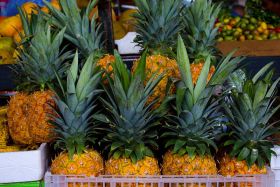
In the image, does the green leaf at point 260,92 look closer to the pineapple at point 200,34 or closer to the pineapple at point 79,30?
the pineapple at point 200,34

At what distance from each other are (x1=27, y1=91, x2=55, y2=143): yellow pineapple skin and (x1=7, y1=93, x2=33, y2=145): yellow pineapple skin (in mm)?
47

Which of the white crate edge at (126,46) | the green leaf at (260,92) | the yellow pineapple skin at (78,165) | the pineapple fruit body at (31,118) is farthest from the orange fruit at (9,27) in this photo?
the green leaf at (260,92)

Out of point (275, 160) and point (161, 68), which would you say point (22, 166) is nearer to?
point (161, 68)

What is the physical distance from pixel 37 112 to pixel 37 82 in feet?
0.54

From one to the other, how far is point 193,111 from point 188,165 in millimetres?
237

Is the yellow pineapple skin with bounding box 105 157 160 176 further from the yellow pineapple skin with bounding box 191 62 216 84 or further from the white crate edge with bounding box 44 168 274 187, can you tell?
the yellow pineapple skin with bounding box 191 62 216 84

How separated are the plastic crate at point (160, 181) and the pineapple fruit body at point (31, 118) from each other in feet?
1.05

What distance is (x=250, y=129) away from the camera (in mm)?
1981

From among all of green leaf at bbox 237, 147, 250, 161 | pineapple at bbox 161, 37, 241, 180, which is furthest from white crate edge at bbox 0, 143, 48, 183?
green leaf at bbox 237, 147, 250, 161

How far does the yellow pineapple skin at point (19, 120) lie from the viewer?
227cm

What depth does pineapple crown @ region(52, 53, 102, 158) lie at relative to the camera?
194cm

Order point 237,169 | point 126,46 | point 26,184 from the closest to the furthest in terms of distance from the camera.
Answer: point 237,169
point 26,184
point 126,46

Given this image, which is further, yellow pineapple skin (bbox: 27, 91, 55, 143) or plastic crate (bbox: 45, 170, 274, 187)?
yellow pineapple skin (bbox: 27, 91, 55, 143)

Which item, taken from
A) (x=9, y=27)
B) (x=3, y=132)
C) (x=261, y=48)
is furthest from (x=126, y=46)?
(x=3, y=132)
